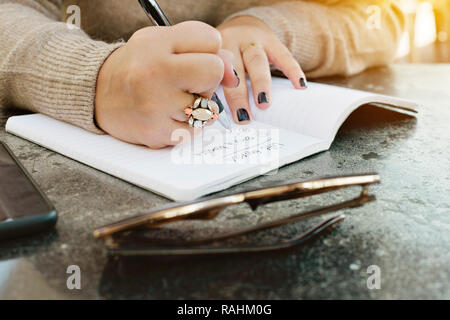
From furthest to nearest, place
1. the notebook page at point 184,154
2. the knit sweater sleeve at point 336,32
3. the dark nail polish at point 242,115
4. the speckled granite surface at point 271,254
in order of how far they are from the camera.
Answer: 1. the knit sweater sleeve at point 336,32
2. the dark nail polish at point 242,115
3. the notebook page at point 184,154
4. the speckled granite surface at point 271,254

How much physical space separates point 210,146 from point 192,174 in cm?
11

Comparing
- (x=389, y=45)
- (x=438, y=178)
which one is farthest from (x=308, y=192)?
(x=389, y=45)

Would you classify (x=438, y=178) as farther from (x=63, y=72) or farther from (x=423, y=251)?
(x=63, y=72)

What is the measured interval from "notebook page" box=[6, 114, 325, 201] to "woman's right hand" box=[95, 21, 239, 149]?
3cm

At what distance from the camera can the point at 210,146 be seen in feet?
1.77

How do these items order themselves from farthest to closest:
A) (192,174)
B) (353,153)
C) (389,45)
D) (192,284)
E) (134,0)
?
(389,45) → (134,0) → (353,153) → (192,174) → (192,284)

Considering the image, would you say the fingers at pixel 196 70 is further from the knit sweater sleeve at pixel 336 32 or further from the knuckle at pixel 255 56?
the knit sweater sleeve at pixel 336 32

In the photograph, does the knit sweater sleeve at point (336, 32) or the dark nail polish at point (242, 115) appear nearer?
the dark nail polish at point (242, 115)

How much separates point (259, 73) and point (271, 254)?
48 centimetres

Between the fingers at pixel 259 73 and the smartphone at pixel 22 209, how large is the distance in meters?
0.40

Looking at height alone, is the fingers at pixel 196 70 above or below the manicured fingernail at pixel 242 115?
above

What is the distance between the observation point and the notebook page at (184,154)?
16.9 inches

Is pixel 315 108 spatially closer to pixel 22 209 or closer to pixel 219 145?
pixel 219 145

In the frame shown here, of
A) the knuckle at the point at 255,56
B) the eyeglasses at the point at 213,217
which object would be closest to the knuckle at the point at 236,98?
the knuckle at the point at 255,56
